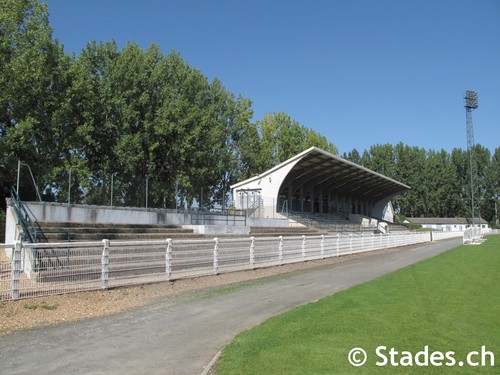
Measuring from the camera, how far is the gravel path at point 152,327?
20.7 ft

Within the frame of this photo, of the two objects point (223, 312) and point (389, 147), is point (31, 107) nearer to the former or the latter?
point (223, 312)

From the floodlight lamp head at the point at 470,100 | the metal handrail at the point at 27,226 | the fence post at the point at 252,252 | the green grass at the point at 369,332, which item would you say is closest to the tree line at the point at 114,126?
the metal handrail at the point at 27,226

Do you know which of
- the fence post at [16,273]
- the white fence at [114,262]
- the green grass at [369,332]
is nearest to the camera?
the green grass at [369,332]

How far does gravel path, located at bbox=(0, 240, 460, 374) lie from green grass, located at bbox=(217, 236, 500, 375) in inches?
29.8

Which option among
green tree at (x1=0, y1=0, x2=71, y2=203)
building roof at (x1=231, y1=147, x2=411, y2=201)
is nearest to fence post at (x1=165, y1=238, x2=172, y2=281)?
green tree at (x1=0, y1=0, x2=71, y2=203)

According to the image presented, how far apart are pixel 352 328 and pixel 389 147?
372 feet

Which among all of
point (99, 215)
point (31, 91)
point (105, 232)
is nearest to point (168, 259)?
point (105, 232)

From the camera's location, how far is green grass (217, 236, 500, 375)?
19.0ft

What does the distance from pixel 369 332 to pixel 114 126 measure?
34.3 metres

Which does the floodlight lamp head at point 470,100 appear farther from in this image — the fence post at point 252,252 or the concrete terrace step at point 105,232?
the fence post at point 252,252

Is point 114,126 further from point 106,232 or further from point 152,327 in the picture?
point 152,327

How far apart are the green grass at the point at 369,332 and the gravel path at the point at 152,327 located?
757 mm

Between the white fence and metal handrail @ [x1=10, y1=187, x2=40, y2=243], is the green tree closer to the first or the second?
metal handrail @ [x1=10, y1=187, x2=40, y2=243]

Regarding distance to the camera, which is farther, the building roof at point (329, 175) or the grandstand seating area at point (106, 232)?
the building roof at point (329, 175)
